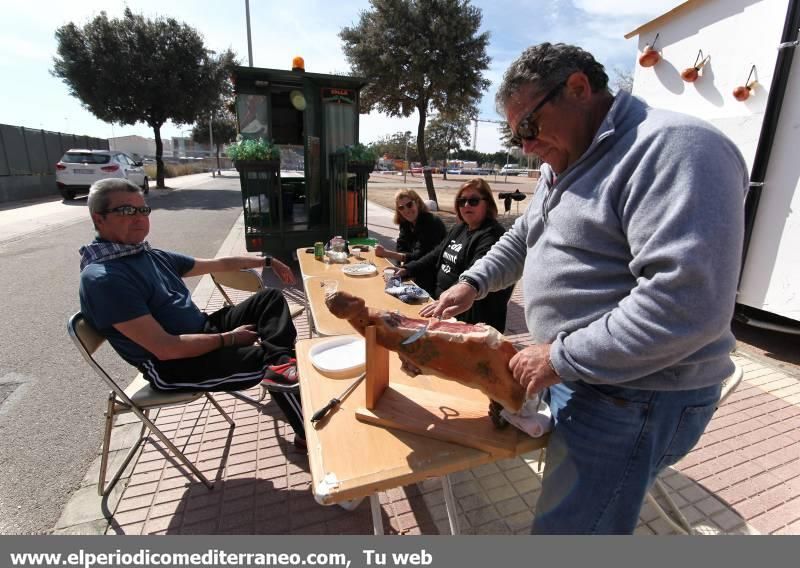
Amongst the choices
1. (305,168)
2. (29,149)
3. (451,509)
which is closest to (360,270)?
(451,509)

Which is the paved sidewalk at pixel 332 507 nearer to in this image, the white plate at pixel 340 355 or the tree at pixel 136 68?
the white plate at pixel 340 355

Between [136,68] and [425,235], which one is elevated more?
[136,68]

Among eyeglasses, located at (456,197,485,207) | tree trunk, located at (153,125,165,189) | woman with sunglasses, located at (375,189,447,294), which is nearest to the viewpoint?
eyeglasses, located at (456,197,485,207)

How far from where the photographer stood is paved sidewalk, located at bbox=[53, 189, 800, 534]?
2.09 metres

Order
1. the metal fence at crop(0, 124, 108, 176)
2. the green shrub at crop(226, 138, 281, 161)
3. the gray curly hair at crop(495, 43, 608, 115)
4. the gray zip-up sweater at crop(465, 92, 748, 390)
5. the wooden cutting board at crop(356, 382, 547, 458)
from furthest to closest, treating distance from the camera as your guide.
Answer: the metal fence at crop(0, 124, 108, 176) < the green shrub at crop(226, 138, 281, 161) < the wooden cutting board at crop(356, 382, 547, 458) < the gray curly hair at crop(495, 43, 608, 115) < the gray zip-up sweater at crop(465, 92, 748, 390)

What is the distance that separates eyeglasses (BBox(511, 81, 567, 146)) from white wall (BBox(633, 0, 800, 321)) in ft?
12.0

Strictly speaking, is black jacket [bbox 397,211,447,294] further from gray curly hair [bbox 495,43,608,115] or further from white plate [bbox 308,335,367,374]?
gray curly hair [bbox 495,43,608,115]

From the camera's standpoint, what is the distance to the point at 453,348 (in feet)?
3.88

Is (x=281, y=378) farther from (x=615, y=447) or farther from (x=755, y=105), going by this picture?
(x=755, y=105)

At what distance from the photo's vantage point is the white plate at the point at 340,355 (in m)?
1.66

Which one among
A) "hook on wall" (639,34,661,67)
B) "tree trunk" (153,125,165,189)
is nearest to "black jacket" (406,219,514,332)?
"hook on wall" (639,34,661,67)

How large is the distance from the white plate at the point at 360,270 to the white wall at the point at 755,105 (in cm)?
353

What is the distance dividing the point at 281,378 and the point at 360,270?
4.73ft
